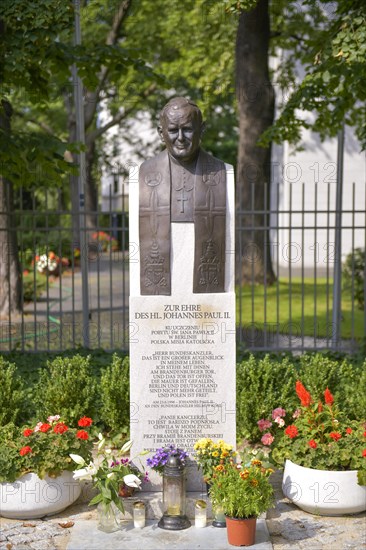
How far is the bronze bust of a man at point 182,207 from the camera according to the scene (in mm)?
6703

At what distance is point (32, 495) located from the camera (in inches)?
256

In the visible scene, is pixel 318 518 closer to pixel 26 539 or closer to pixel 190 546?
pixel 190 546

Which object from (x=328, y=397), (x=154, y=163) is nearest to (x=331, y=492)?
(x=328, y=397)

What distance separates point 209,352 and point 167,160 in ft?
5.20

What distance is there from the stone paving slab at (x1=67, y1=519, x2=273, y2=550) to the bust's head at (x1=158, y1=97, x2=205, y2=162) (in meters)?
2.88

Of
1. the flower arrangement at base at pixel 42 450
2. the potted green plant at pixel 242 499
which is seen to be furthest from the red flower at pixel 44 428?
the potted green plant at pixel 242 499

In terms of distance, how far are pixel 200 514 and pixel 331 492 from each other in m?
1.03

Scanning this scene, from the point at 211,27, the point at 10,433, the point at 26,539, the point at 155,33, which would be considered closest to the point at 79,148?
the point at 10,433

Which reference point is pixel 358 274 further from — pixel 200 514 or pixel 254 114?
pixel 200 514

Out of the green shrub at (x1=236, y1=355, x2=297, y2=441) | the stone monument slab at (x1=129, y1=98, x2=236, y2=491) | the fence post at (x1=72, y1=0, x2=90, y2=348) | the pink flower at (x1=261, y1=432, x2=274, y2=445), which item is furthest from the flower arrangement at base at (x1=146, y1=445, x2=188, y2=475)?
the fence post at (x1=72, y1=0, x2=90, y2=348)

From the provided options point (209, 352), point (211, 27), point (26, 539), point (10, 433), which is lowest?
point (26, 539)

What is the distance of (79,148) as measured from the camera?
35.4ft

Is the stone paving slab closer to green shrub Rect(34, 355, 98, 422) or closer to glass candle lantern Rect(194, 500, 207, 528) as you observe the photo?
glass candle lantern Rect(194, 500, 207, 528)

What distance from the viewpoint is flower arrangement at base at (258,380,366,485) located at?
6535 millimetres
